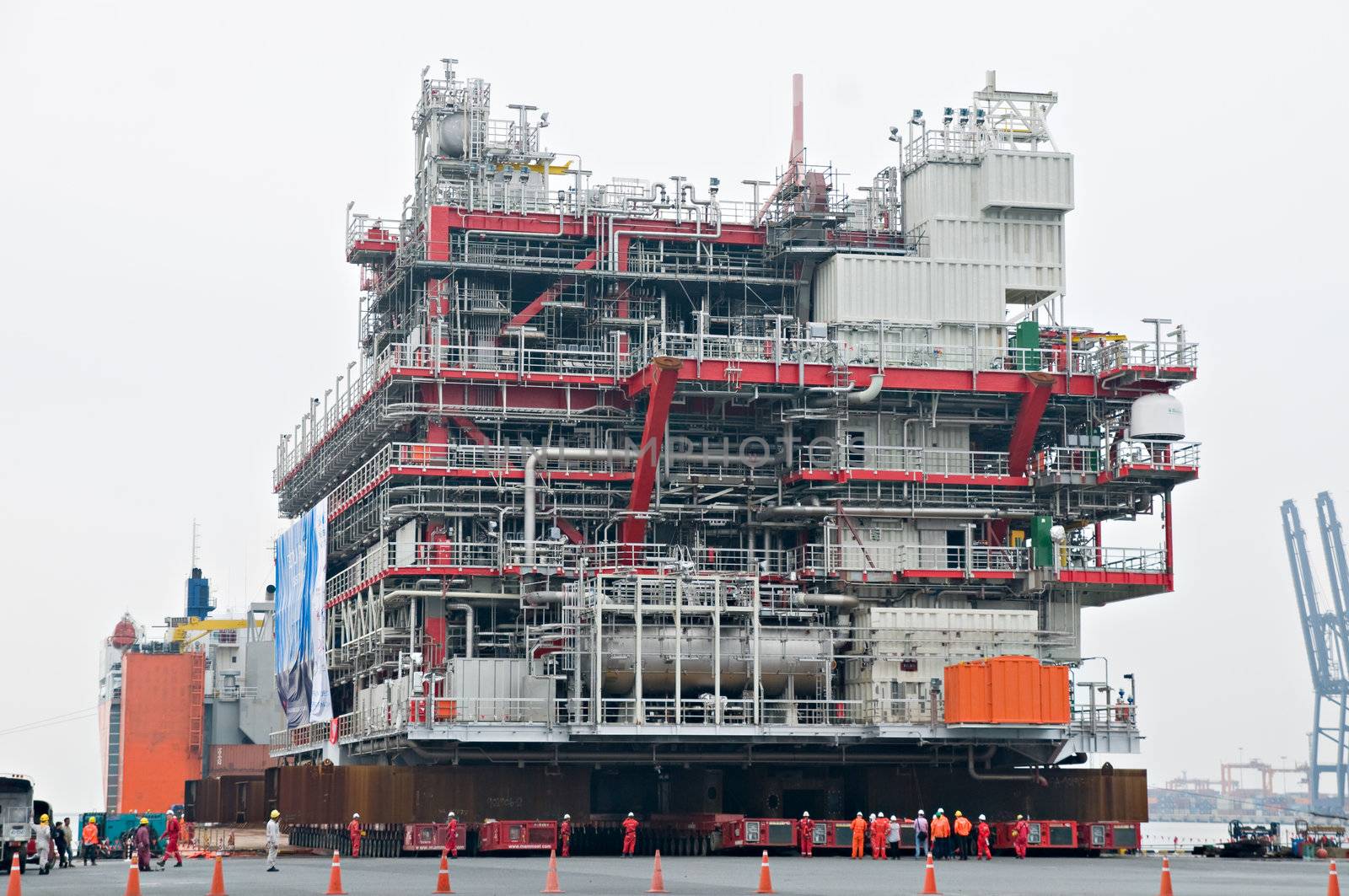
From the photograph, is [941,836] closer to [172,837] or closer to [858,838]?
[858,838]

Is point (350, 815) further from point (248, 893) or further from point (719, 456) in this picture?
point (248, 893)

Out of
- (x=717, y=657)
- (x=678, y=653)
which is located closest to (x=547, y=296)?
(x=678, y=653)

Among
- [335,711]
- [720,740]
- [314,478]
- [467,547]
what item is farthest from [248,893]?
[314,478]

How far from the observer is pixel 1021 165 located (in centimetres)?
8506

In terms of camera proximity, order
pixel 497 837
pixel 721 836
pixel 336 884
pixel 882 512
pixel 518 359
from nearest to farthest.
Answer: pixel 336 884, pixel 497 837, pixel 721 836, pixel 882 512, pixel 518 359

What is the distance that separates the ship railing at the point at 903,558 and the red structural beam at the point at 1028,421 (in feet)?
12.1

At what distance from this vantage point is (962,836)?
68938mm

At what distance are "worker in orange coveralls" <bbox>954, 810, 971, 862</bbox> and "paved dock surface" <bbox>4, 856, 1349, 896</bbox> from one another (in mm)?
1466

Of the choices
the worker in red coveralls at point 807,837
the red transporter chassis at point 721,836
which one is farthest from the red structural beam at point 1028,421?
the worker in red coveralls at point 807,837

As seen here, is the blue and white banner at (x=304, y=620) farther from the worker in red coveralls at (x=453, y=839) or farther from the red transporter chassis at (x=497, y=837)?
the worker in red coveralls at (x=453, y=839)

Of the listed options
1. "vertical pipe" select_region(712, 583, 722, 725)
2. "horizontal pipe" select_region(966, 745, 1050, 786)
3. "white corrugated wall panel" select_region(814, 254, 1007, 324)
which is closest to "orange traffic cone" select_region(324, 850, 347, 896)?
"vertical pipe" select_region(712, 583, 722, 725)

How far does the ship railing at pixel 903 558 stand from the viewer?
79.8m

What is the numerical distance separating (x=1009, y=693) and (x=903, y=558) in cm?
893

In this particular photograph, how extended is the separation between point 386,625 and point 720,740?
54.1ft
